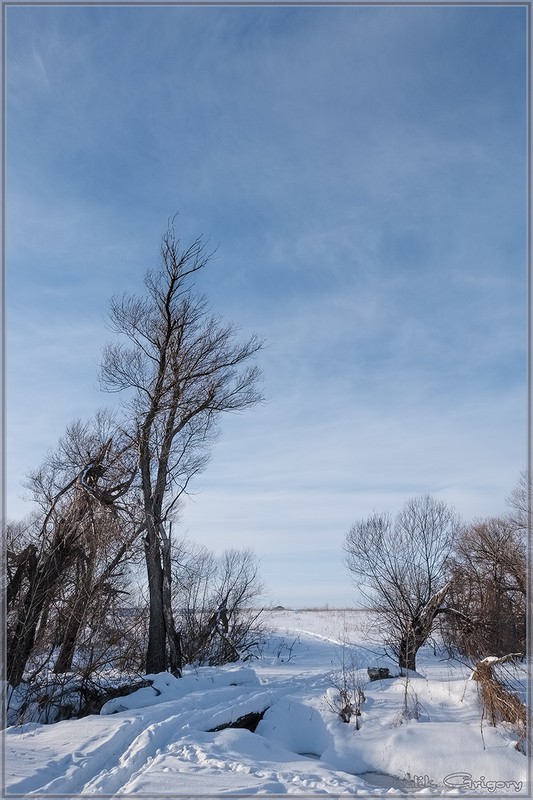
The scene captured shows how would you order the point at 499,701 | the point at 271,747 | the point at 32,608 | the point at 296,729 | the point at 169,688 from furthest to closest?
the point at 169,688 → the point at 32,608 → the point at 296,729 → the point at 499,701 → the point at 271,747

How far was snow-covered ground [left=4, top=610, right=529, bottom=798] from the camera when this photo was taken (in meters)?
5.59

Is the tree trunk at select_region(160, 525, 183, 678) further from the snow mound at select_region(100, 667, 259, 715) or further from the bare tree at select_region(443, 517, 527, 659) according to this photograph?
the bare tree at select_region(443, 517, 527, 659)

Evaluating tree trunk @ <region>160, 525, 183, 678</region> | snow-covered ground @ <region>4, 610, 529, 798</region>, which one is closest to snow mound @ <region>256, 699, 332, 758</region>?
snow-covered ground @ <region>4, 610, 529, 798</region>

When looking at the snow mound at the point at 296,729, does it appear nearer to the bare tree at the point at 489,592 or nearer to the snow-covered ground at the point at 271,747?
the snow-covered ground at the point at 271,747

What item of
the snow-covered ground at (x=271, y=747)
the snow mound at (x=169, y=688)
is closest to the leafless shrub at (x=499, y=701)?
the snow-covered ground at (x=271, y=747)

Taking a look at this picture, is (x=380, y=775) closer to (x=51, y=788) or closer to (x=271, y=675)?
(x=51, y=788)

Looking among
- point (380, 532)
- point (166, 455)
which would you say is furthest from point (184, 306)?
point (380, 532)

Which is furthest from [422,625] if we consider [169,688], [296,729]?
[296,729]

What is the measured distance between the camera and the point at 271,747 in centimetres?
747

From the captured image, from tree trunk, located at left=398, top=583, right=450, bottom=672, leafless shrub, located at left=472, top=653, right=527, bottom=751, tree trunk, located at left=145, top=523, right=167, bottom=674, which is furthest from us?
tree trunk, located at left=398, top=583, right=450, bottom=672

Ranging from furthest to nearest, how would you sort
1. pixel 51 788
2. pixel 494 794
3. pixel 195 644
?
pixel 195 644
pixel 494 794
pixel 51 788

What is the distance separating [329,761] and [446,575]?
10.7m

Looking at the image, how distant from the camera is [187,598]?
71.1 ft

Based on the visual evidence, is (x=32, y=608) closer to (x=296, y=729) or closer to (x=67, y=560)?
(x=67, y=560)
